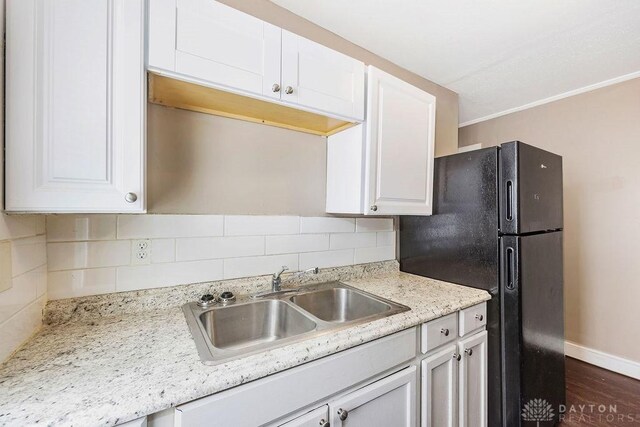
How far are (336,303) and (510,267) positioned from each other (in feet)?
3.02

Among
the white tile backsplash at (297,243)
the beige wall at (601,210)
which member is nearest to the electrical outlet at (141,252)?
the white tile backsplash at (297,243)

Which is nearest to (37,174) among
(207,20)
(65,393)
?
(65,393)

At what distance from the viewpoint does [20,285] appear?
0.83 m

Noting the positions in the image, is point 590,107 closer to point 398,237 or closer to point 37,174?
point 398,237

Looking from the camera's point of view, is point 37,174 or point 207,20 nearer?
point 37,174

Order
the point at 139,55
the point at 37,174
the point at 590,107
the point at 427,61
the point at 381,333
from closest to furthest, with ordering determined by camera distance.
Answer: the point at 37,174
the point at 139,55
the point at 381,333
the point at 427,61
the point at 590,107

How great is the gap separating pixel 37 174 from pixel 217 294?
0.80 m

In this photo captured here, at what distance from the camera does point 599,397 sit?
78.1 inches

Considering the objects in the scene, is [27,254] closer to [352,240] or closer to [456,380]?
[352,240]

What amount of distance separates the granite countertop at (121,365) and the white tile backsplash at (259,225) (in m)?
0.43

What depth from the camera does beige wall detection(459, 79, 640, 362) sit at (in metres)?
2.21

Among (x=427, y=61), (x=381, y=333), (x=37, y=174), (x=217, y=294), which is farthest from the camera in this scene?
(x=427, y=61)

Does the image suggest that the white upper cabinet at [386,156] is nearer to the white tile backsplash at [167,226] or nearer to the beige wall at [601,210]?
the white tile backsplash at [167,226]

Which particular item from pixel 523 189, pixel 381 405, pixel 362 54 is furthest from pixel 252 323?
pixel 362 54
